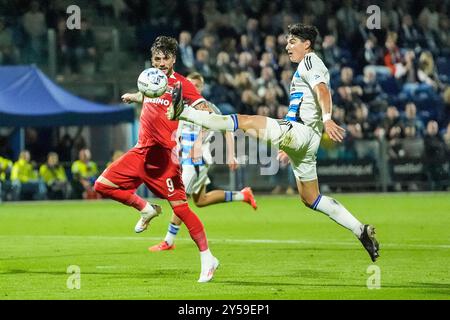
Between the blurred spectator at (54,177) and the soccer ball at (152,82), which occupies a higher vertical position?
the soccer ball at (152,82)

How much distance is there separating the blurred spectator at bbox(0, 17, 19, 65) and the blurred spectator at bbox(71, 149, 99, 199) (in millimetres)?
3103

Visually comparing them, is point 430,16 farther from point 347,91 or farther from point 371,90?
point 347,91

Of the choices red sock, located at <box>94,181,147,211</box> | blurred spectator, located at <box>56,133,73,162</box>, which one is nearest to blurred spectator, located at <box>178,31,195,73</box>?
blurred spectator, located at <box>56,133,73,162</box>

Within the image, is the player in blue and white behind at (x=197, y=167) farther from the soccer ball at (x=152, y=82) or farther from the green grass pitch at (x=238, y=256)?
the soccer ball at (x=152, y=82)

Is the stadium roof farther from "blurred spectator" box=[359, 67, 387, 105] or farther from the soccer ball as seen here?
the soccer ball

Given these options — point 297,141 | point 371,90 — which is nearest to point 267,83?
point 371,90

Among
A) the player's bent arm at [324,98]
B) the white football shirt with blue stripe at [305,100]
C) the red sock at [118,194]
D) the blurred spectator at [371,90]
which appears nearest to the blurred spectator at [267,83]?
the blurred spectator at [371,90]

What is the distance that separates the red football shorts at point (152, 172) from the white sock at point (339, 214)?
4.75 ft

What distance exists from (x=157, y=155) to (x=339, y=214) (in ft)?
6.94

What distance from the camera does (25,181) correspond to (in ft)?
100

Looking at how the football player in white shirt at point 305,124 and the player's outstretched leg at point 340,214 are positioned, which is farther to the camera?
the player's outstretched leg at point 340,214

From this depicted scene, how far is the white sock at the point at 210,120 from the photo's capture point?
1166cm

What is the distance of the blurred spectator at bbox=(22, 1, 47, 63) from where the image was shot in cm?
3175
